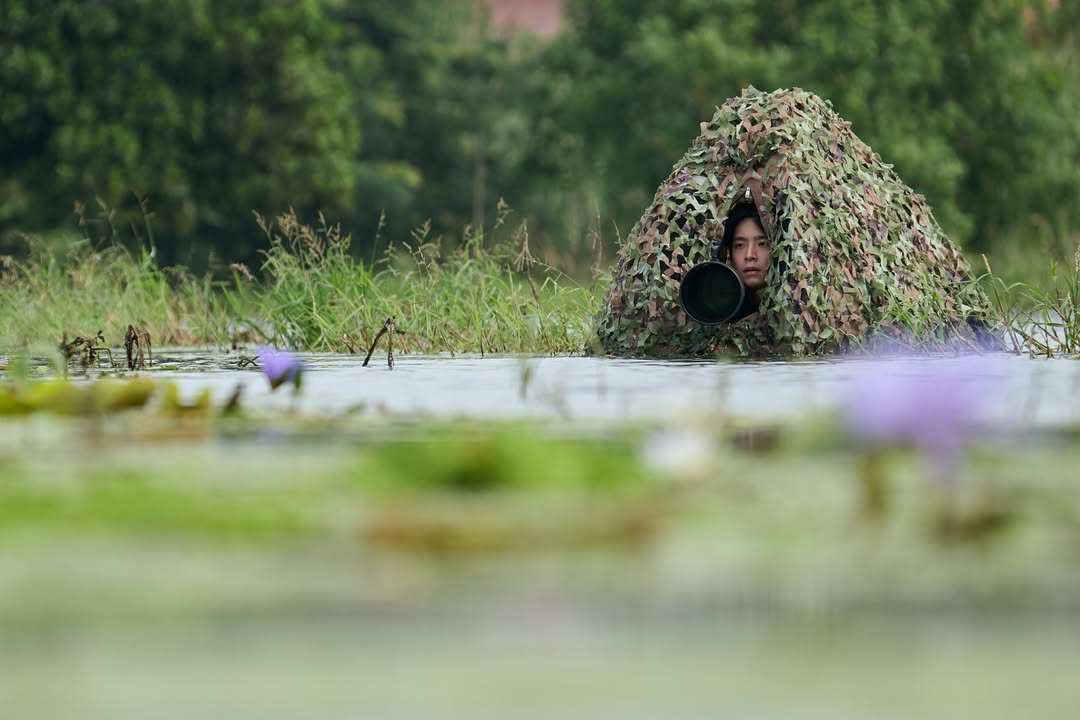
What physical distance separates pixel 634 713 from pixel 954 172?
96.6 ft

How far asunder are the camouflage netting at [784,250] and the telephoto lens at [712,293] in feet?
0.25

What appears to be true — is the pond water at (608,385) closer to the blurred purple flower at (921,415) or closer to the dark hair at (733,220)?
the blurred purple flower at (921,415)

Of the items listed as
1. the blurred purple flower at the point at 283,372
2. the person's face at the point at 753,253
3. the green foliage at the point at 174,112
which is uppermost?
the green foliage at the point at 174,112

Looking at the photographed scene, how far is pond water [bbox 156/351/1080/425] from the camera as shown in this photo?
485cm

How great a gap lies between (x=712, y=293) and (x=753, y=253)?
28 cm

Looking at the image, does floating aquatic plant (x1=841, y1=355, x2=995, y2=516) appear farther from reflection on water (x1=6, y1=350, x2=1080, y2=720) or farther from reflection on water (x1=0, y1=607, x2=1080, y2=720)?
reflection on water (x1=0, y1=607, x2=1080, y2=720)

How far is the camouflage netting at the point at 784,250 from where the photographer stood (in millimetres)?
8070

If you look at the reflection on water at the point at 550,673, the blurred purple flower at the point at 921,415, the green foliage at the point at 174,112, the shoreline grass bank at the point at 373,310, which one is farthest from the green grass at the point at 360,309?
the green foliage at the point at 174,112

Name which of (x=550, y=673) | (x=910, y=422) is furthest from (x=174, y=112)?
(x=550, y=673)

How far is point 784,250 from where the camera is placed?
26.5 ft

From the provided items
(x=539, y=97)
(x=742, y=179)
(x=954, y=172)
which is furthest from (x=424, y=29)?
(x=742, y=179)

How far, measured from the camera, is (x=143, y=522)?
2.62 meters

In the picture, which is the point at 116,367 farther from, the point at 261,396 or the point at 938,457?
the point at 938,457

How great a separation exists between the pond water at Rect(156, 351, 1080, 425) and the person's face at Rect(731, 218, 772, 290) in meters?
0.78
